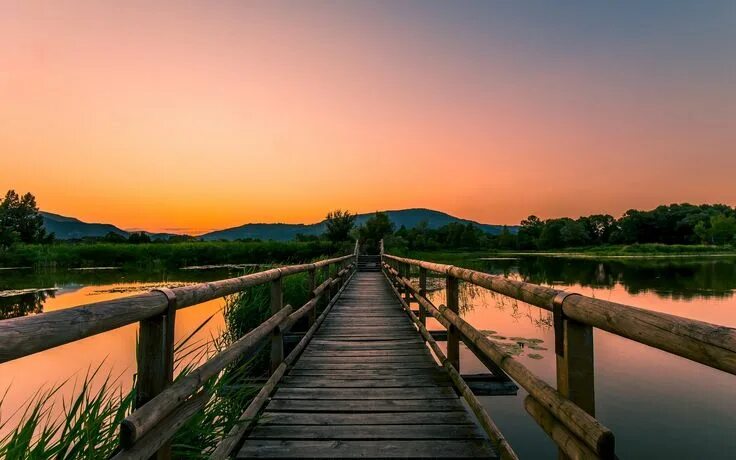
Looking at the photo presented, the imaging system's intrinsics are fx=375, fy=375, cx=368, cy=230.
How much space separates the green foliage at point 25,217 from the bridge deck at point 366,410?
71235mm

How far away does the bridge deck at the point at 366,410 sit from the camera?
2486mm

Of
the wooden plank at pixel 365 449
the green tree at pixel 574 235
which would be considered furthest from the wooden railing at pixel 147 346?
the green tree at pixel 574 235

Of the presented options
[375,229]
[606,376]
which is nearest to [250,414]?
[606,376]

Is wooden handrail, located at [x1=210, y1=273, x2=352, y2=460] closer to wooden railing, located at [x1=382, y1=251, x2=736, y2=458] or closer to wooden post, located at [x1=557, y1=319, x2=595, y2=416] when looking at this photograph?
wooden railing, located at [x1=382, y1=251, x2=736, y2=458]

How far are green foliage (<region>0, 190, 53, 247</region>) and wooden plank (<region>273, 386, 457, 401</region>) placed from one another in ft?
235

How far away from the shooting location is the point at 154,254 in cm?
3547

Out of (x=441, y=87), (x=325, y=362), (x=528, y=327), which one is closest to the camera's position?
(x=325, y=362)

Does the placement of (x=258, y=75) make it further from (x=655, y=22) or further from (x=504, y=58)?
(x=655, y=22)

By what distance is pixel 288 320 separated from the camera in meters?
3.93

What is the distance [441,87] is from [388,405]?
14065mm

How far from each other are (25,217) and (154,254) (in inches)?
1688

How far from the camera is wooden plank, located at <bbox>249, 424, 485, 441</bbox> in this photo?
2.63m

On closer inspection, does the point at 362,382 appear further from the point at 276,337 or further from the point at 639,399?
the point at 639,399

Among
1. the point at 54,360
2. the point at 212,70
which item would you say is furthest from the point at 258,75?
the point at 54,360
